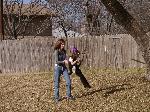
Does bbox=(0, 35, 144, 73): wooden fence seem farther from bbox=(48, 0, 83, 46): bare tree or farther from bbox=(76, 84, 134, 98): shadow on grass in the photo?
bbox=(48, 0, 83, 46): bare tree

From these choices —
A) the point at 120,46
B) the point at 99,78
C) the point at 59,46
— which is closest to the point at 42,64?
the point at 120,46

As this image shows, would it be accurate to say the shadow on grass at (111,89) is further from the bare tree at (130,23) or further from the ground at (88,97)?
the bare tree at (130,23)

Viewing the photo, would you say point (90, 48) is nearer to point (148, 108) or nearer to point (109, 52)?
point (109, 52)

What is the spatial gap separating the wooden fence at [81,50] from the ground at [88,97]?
626cm

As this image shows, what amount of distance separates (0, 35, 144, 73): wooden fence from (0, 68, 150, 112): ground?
20.5ft

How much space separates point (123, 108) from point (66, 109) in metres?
1.62

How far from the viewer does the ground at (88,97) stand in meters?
12.3

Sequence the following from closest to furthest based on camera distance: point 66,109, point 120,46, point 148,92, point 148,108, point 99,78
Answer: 1. point 148,108
2. point 66,109
3. point 148,92
4. point 99,78
5. point 120,46

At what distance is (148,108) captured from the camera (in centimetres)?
1149

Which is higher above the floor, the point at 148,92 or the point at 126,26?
the point at 126,26

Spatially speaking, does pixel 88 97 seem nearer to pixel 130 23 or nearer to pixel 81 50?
pixel 130 23

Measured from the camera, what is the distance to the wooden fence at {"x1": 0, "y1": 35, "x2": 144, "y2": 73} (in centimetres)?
2481

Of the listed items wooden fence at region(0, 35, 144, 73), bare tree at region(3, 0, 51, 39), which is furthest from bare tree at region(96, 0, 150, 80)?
bare tree at region(3, 0, 51, 39)

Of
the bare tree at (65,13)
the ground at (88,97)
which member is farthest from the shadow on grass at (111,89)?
the bare tree at (65,13)
